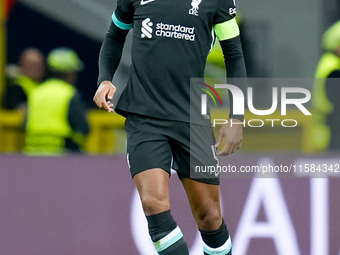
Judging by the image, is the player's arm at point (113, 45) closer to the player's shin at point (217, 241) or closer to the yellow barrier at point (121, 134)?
the player's shin at point (217, 241)

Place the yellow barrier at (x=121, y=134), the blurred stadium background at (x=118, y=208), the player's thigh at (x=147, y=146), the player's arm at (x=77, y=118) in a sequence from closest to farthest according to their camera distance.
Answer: the player's thigh at (x=147, y=146) < the blurred stadium background at (x=118, y=208) < the player's arm at (x=77, y=118) < the yellow barrier at (x=121, y=134)

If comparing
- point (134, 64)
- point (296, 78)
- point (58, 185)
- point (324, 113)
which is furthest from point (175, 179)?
point (296, 78)

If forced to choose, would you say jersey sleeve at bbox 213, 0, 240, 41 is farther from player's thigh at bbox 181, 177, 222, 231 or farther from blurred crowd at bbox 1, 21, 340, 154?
blurred crowd at bbox 1, 21, 340, 154

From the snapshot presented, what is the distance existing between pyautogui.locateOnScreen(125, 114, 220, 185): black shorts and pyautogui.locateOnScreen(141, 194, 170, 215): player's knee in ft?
0.54

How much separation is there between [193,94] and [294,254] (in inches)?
76.3

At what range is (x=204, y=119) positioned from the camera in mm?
3521

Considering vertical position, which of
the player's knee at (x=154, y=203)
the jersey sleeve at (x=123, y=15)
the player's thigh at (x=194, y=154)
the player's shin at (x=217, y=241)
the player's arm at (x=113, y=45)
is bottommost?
the player's shin at (x=217, y=241)

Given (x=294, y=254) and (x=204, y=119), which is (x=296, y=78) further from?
(x=204, y=119)

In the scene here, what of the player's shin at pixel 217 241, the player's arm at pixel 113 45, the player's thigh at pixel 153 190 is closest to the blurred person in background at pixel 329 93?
the player's shin at pixel 217 241

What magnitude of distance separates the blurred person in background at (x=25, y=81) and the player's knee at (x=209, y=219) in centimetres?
371

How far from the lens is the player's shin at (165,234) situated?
3197mm

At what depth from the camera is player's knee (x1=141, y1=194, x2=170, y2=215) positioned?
3189 millimetres

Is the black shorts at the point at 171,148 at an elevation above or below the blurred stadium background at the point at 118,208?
above

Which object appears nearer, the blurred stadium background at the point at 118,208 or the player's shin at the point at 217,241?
the player's shin at the point at 217,241
